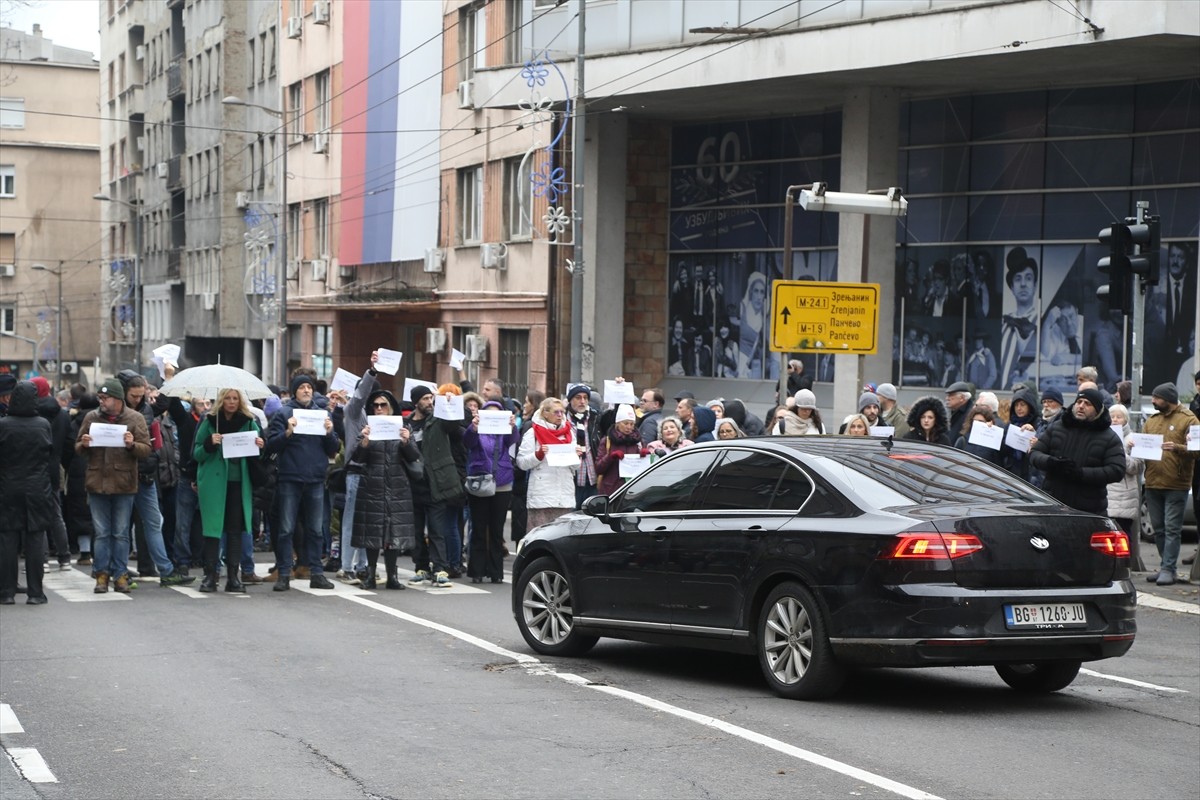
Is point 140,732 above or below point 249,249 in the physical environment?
below

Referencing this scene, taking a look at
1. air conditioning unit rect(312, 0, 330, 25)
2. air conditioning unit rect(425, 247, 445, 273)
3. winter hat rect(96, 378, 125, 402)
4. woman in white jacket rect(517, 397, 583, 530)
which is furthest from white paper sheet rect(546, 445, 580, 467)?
air conditioning unit rect(312, 0, 330, 25)

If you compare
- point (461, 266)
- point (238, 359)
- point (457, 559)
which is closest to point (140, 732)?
point (457, 559)

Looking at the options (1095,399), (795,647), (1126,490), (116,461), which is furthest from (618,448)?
(795,647)

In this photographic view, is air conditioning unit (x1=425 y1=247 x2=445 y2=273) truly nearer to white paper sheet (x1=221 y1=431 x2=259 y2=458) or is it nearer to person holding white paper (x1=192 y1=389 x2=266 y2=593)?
person holding white paper (x1=192 y1=389 x2=266 y2=593)

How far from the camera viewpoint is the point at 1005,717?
32.3 feet

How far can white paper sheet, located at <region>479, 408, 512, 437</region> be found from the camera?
56.9 feet

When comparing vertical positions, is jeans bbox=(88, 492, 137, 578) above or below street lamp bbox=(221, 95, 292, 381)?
below

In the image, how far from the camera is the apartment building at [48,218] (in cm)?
9544

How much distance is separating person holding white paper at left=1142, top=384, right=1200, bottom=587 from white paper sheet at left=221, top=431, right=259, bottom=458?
825 cm

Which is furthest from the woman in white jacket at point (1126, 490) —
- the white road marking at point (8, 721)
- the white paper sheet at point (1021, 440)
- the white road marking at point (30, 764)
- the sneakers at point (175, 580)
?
the white road marking at point (30, 764)

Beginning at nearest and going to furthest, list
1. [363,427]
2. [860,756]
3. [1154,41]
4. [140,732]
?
[860,756] < [140,732] < [363,427] < [1154,41]

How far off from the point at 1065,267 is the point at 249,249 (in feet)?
130

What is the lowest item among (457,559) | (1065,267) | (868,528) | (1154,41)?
(457,559)

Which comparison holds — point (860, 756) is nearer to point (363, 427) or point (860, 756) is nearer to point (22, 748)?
point (22, 748)
